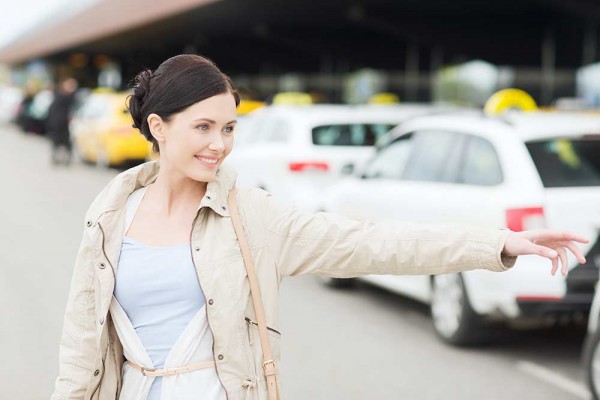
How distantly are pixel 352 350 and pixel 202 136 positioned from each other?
16.2 ft

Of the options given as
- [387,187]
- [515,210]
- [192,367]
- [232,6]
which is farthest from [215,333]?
[232,6]

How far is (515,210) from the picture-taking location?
693 centimetres

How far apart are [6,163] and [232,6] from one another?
6638 mm

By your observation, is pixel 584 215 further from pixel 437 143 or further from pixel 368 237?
pixel 368 237

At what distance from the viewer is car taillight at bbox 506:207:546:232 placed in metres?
6.86

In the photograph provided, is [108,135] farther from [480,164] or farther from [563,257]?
[563,257]

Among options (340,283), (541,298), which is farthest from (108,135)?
(541,298)

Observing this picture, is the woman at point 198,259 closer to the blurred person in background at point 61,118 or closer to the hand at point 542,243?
the hand at point 542,243

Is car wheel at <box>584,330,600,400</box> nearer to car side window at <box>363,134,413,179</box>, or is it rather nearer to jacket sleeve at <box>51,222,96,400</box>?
car side window at <box>363,134,413,179</box>

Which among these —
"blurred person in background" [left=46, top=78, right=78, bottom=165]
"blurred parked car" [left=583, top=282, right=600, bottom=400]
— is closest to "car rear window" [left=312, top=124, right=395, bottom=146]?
"blurred parked car" [left=583, top=282, right=600, bottom=400]

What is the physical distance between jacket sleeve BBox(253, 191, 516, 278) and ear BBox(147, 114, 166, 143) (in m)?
0.30

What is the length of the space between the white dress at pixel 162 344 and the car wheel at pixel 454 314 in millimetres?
4924

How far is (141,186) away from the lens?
114 inches

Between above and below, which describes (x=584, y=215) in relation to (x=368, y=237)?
below
